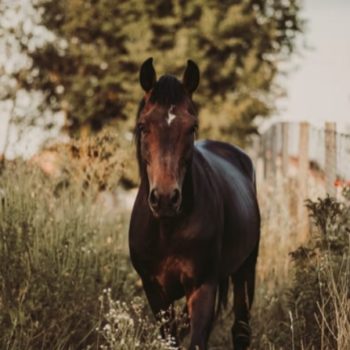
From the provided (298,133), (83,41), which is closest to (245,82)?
(83,41)

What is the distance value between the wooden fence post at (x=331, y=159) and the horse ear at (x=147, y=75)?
3.19 m

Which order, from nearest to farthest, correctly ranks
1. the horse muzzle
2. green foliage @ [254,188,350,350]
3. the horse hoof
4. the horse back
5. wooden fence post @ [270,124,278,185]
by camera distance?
1. the horse muzzle
2. green foliage @ [254,188,350,350]
3. the horse back
4. the horse hoof
5. wooden fence post @ [270,124,278,185]

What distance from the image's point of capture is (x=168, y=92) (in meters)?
5.12

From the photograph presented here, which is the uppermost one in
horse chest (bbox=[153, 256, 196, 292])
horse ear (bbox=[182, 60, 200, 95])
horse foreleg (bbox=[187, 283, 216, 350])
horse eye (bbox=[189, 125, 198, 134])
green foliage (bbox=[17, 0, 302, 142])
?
green foliage (bbox=[17, 0, 302, 142])

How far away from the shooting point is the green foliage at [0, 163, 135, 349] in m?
5.66

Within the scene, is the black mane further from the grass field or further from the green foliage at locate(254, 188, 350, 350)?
the green foliage at locate(254, 188, 350, 350)

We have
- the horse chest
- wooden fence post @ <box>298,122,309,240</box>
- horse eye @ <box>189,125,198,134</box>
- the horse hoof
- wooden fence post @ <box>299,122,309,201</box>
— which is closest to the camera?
horse eye @ <box>189,125,198,134</box>

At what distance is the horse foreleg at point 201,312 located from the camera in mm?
5188

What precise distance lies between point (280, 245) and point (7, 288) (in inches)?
181

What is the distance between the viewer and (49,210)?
733cm

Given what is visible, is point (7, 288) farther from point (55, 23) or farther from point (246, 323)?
point (55, 23)

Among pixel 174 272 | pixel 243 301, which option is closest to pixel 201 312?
Result: pixel 174 272

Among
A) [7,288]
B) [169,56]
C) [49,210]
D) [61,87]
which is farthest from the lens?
[61,87]

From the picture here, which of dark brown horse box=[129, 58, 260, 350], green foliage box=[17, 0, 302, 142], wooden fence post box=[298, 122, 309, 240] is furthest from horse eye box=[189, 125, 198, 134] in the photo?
green foliage box=[17, 0, 302, 142]
